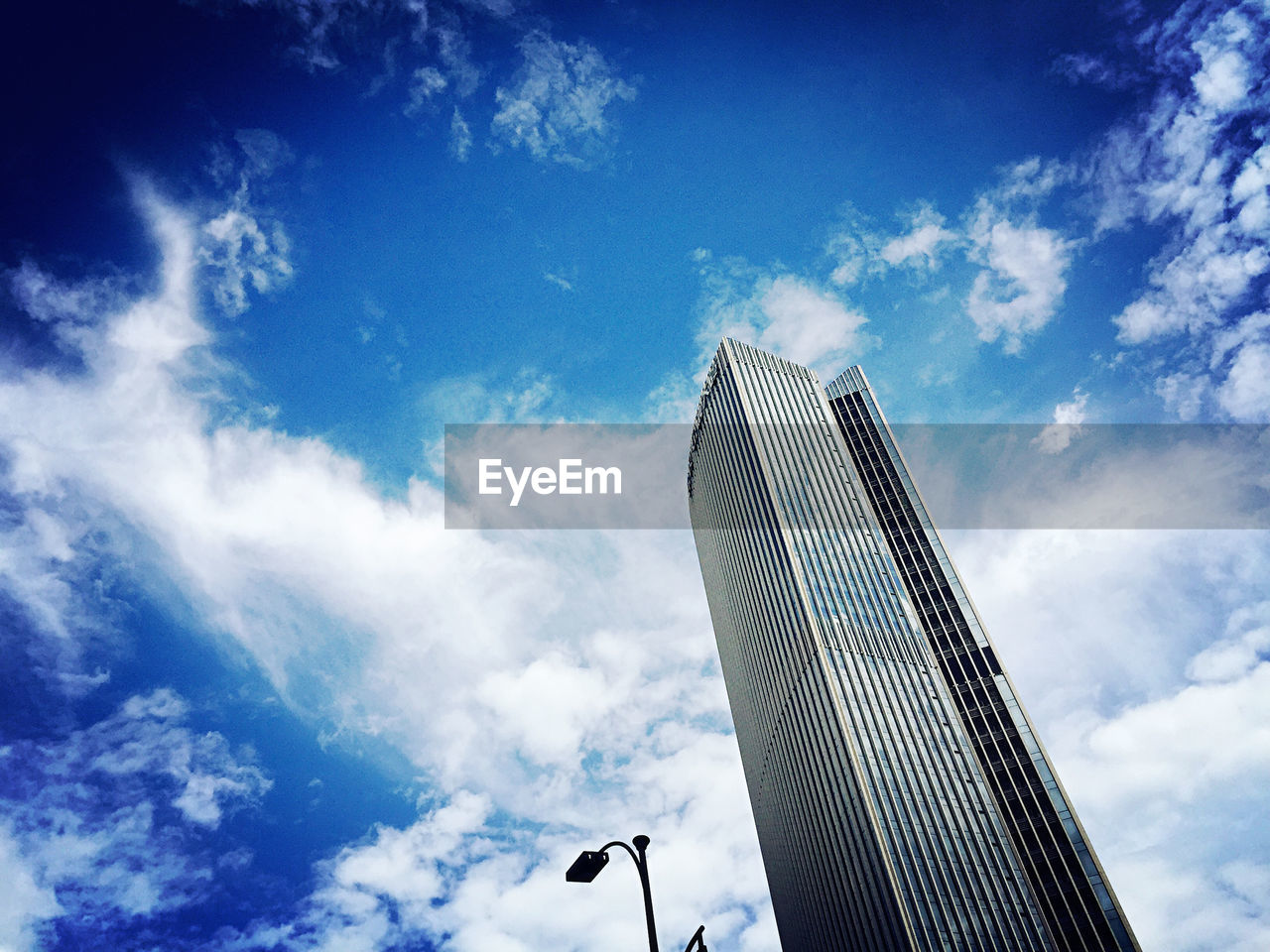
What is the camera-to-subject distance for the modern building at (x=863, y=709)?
176ft

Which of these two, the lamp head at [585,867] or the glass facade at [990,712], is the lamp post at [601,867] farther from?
the glass facade at [990,712]

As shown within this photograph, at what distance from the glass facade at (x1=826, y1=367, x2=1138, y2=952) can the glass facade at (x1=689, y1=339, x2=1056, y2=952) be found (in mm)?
3265

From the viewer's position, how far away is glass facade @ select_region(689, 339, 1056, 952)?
173ft

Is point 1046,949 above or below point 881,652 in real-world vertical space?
below

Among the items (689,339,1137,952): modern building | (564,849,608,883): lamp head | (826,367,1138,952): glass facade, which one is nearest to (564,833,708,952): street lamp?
(564,849,608,883): lamp head

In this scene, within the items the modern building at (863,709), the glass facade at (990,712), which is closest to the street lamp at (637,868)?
the modern building at (863,709)

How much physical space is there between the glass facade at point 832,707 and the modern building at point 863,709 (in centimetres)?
19

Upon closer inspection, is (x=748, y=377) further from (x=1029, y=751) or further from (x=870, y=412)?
(x=1029, y=751)

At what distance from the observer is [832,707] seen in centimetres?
6150

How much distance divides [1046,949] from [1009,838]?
7567mm

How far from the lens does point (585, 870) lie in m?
14.9

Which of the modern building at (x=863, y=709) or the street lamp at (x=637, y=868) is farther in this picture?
the modern building at (x=863, y=709)

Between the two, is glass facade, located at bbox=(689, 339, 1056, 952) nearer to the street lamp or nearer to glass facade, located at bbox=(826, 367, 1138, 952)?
glass facade, located at bbox=(826, 367, 1138, 952)

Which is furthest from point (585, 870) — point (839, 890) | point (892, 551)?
point (892, 551)
